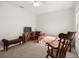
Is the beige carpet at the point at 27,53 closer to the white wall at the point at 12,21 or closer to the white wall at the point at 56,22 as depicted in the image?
the white wall at the point at 12,21

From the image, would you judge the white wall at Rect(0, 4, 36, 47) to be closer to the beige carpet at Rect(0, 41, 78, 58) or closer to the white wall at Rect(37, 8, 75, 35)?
the beige carpet at Rect(0, 41, 78, 58)

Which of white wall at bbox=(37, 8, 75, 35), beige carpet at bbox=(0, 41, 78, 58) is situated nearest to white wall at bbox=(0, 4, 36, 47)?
beige carpet at bbox=(0, 41, 78, 58)

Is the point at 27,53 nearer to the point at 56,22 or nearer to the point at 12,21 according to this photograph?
the point at 12,21

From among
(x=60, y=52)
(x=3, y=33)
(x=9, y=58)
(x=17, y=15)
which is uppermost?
(x=17, y=15)

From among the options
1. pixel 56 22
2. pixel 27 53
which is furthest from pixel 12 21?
pixel 56 22

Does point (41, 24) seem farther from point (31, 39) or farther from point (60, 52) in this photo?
point (60, 52)

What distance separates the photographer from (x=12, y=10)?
16.7 feet

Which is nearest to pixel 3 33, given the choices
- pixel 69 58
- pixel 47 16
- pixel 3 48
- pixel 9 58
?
pixel 3 48

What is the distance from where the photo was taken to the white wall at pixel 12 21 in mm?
4508

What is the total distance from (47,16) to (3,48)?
13.6 ft

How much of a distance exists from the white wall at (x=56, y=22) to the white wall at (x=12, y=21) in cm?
134

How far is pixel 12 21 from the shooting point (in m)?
5.11

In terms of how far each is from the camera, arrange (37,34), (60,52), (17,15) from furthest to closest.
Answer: (37,34)
(17,15)
(60,52)

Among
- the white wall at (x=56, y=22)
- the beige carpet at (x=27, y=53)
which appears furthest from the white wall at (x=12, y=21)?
the white wall at (x=56, y=22)
